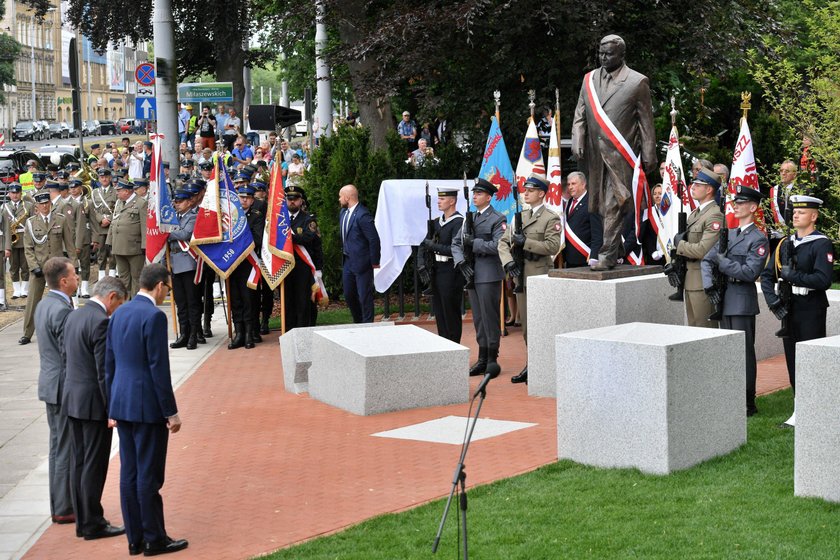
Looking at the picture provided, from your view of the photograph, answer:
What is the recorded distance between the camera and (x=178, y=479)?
10.2 metres

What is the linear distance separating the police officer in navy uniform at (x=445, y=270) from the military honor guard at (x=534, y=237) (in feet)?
2.88

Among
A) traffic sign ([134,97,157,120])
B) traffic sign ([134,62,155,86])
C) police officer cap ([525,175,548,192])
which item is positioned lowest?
police officer cap ([525,175,548,192])

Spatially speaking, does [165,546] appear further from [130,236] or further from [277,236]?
[130,236]

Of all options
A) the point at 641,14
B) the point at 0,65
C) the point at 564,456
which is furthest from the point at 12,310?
the point at 0,65

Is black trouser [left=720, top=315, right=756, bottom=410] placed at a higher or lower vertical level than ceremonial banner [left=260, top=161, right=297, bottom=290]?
lower

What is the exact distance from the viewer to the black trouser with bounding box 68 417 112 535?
28.7 feet


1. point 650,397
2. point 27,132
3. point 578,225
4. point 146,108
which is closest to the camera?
point 650,397

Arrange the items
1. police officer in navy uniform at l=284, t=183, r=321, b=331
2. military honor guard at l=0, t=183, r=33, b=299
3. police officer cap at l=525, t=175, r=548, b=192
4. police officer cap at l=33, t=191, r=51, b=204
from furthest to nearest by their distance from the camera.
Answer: military honor guard at l=0, t=183, r=33, b=299, police officer cap at l=33, t=191, r=51, b=204, police officer in navy uniform at l=284, t=183, r=321, b=331, police officer cap at l=525, t=175, r=548, b=192

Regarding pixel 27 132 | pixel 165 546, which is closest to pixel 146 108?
pixel 165 546

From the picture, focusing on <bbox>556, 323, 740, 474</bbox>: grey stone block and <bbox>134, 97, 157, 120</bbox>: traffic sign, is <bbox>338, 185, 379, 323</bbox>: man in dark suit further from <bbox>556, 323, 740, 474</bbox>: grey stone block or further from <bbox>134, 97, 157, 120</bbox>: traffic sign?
<bbox>134, 97, 157, 120</bbox>: traffic sign

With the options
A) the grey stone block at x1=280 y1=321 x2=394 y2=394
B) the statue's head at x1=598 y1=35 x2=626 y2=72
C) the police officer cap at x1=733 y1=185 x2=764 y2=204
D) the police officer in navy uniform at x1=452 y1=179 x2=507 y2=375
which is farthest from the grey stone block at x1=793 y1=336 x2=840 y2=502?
the grey stone block at x1=280 y1=321 x2=394 y2=394

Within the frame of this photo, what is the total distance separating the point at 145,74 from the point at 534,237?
1275cm

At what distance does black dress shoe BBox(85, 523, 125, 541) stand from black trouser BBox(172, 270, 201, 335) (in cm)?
866

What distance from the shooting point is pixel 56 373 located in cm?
905
